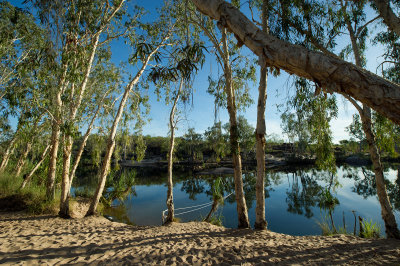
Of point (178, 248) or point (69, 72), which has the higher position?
point (69, 72)

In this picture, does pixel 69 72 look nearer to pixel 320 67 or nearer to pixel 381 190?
pixel 320 67

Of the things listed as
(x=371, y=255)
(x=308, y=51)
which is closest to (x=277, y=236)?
(x=371, y=255)

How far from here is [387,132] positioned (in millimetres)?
4938

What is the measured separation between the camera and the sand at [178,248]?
330 centimetres

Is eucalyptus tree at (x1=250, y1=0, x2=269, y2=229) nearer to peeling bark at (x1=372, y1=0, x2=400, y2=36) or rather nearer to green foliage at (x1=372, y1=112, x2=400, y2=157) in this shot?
peeling bark at (x1=372, y1=0, x2=400, y2=36)

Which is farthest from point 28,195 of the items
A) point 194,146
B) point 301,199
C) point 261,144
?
point 194,146

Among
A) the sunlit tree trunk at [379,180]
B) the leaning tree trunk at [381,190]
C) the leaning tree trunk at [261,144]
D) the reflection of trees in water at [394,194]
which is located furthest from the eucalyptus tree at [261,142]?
the reflection of trees in water at [394,194]

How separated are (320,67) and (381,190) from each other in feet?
17.2

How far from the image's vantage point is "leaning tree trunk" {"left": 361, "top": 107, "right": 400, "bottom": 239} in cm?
454

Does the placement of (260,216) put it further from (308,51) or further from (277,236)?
(308,51)

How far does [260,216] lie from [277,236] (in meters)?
0.58

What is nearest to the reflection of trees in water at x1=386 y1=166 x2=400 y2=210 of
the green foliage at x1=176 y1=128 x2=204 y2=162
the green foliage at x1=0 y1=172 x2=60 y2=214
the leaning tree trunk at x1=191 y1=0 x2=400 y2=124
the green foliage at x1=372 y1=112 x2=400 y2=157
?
the green foliage at x1=372 y1=112 x2=400 y2=157

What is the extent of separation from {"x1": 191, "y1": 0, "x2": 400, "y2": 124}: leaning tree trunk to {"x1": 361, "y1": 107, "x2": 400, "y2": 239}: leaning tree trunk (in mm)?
4579

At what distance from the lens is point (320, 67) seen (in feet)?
4.54
